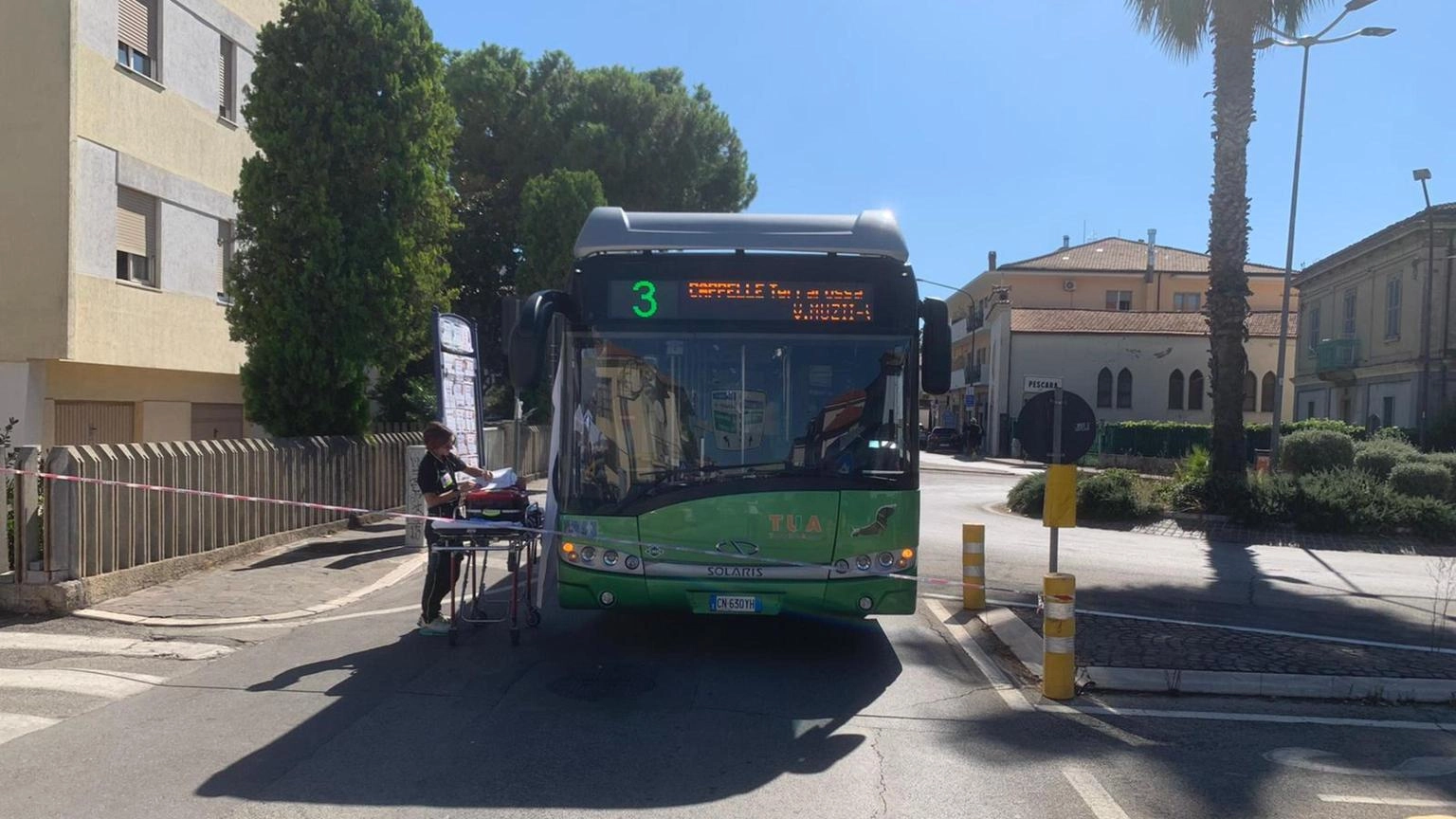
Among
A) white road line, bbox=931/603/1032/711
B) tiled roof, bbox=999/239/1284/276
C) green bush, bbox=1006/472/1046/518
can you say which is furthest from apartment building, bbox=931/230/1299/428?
white road line, bbox=931/603/1032/711

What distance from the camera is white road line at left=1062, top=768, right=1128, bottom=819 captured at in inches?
221

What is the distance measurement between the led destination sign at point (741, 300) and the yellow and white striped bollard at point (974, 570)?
3.69 m

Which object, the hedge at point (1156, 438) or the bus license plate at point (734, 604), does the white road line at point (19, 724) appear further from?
the hedge at point (1156, 438)

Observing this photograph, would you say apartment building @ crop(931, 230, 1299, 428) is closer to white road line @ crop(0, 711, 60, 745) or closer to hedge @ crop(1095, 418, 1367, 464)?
hedge @ crop(1095, 418, 1367, 464)

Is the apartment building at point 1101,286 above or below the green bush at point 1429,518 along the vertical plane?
above

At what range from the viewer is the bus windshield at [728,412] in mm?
8492

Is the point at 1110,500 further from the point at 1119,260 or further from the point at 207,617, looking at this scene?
the point at 1119,260

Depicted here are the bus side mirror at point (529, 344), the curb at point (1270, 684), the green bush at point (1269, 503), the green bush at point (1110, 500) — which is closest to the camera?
the bus side mirror at point (529, 344)

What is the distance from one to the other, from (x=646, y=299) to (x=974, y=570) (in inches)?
190

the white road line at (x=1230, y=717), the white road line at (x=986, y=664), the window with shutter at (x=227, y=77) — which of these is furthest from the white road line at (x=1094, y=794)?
the window with shutter at (x=227, y=77)

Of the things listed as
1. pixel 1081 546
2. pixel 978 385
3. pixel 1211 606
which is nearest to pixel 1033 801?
pixel 1211 606

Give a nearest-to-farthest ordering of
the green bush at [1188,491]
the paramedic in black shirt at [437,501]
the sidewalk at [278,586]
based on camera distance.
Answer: the paramedic in black shirt at [437,501] → the sidewalk at [278,586] → the green bush at [1188,491]

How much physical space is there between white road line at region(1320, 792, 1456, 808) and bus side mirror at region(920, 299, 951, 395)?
357 cm

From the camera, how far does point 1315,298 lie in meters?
42.7
